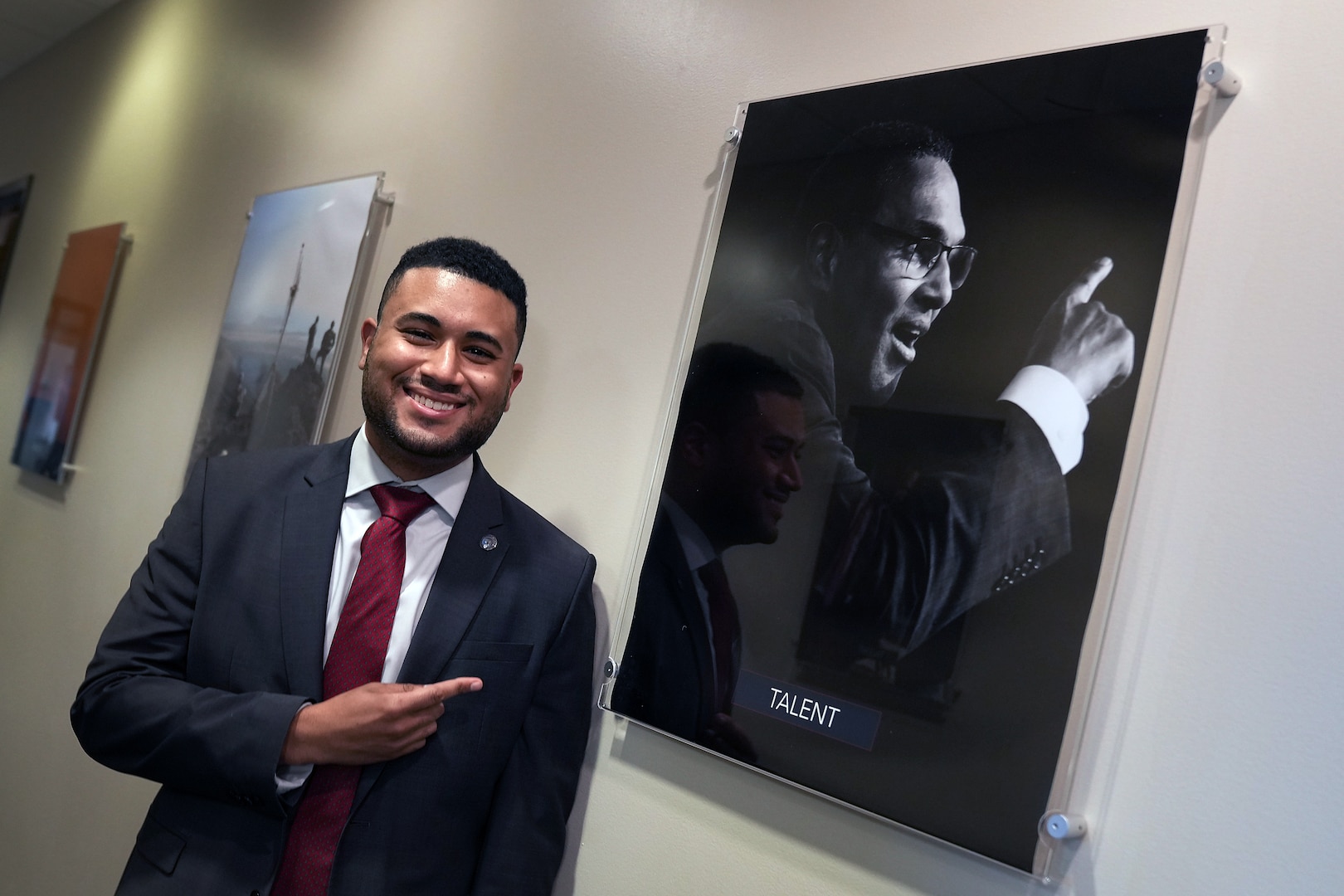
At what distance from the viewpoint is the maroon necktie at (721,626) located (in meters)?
1.47

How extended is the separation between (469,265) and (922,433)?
820 mm

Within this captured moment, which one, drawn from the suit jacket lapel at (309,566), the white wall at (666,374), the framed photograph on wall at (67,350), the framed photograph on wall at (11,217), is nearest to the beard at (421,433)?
the suit jacket lapel at (309,566)

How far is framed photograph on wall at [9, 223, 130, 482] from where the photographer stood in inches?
150

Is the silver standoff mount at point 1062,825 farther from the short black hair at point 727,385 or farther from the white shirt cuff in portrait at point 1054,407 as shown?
the short black hair at point 727,385

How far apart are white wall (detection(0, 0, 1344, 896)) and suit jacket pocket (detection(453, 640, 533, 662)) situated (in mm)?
195

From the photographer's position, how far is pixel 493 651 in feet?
5.20

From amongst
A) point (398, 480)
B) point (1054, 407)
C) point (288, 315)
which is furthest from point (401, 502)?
point (288, 315)

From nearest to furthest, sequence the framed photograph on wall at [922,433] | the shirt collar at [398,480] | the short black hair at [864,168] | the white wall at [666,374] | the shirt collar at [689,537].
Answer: the white wall at [666,374]
the framed photograph on wall at [922,433]
the short black hair at [864,168]
the shirt collar at [689,537]
the shirt collar at [398,480]

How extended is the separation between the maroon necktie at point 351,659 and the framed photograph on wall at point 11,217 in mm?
4578

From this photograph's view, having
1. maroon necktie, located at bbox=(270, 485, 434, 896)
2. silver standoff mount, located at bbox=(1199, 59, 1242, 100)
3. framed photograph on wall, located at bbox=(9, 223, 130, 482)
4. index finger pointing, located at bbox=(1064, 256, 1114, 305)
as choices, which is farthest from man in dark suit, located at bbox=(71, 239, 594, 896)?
framed photograph on wall, located at bbox=(9, 223, 130, 482)

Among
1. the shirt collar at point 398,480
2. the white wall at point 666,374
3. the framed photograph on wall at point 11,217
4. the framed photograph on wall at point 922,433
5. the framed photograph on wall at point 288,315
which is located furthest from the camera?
the framed photograph on wall at point 11,217

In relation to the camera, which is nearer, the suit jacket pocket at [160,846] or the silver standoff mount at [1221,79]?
the silver standoff mount at [1221,79]

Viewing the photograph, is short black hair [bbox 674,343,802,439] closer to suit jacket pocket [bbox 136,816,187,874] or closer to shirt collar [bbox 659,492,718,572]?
shirt collar [bbox 659,492,718,572]

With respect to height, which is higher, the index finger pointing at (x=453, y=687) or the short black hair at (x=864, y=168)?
the short black hair at (x=864, y=168)
